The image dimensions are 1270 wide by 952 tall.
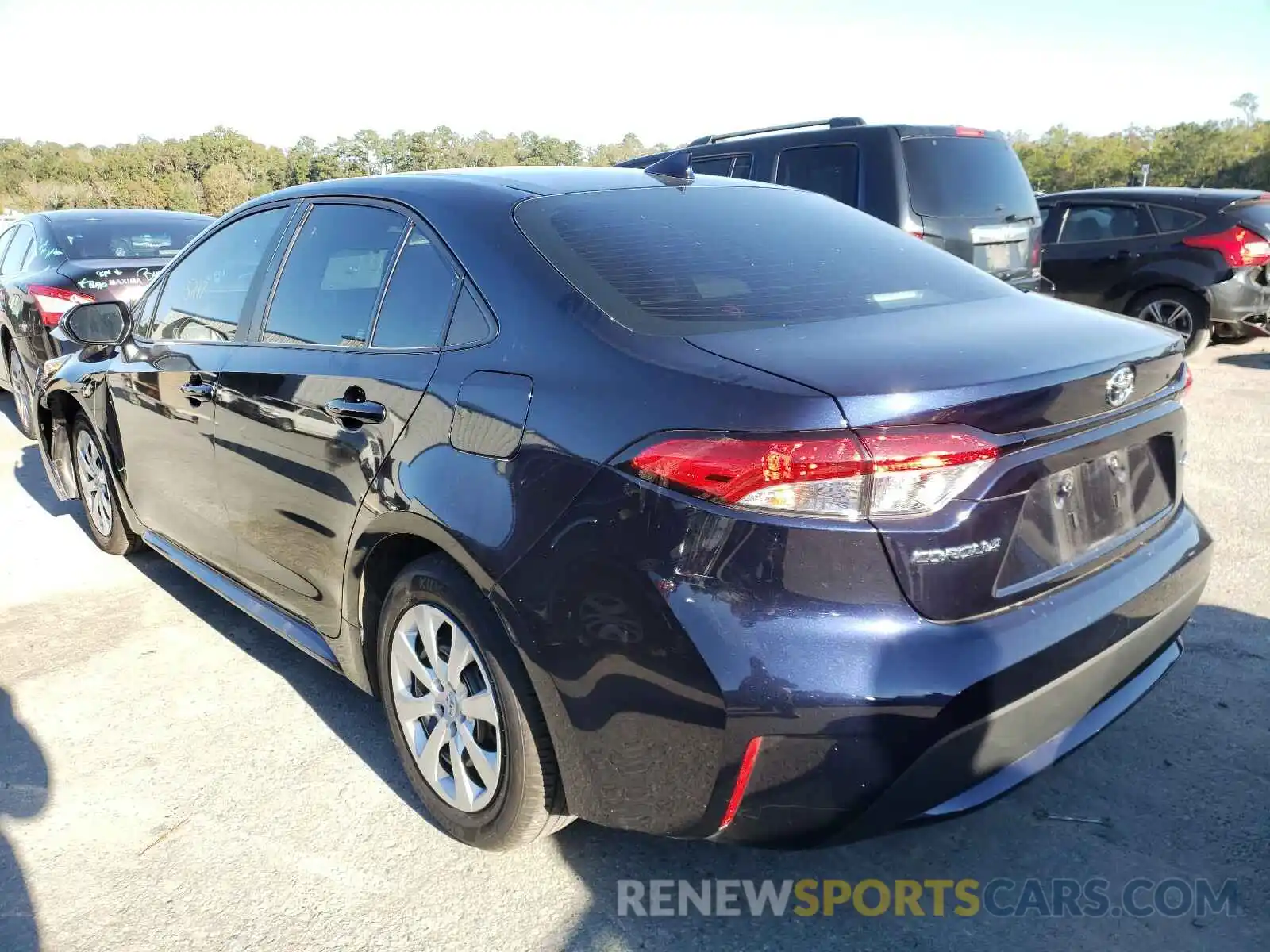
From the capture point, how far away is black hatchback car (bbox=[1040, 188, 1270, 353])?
27.6 feet

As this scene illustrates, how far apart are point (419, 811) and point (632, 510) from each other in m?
1.35

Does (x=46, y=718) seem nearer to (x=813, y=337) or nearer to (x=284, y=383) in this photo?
(x=284, y=383)

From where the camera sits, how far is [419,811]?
2742 mm

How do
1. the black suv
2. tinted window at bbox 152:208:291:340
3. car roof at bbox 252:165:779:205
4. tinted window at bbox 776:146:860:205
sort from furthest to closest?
tinted window at bbox 776:146:860:205, the black suv, tinted window at bbox 152:208:291:340, car roof at bbox 252:165:779:205

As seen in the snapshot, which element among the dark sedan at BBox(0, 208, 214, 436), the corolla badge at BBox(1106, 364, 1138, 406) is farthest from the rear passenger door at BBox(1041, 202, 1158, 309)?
the dark sedan at BBox(0, 208, 214, 436)

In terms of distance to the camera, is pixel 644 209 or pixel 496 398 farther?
pixel 644 209

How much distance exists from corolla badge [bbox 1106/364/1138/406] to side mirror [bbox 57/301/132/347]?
3.80 meters

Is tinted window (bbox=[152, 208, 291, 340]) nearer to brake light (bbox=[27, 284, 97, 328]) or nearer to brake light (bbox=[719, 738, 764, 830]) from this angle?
brake light (bbox=[719, 738, 764, 830])

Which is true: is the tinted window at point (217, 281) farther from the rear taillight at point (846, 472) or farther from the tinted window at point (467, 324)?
the rear taillight at point (846, 472)

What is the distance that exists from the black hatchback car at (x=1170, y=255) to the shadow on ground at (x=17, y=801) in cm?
875

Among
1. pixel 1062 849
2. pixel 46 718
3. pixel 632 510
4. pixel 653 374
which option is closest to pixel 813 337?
pixel 653 374

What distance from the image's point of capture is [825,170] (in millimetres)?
6785

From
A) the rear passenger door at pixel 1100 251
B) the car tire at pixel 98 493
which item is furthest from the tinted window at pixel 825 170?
→ the car tire at pixel 98 493

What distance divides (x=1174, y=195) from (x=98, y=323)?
8826mm
